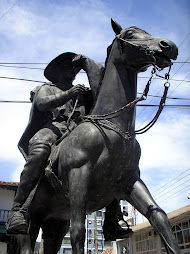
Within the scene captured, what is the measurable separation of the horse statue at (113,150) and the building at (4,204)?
14.9 metres

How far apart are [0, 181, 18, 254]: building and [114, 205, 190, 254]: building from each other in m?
6.74

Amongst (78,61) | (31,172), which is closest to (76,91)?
(78,61)

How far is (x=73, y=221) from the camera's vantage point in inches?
122

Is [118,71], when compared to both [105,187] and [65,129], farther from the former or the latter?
[105,187]

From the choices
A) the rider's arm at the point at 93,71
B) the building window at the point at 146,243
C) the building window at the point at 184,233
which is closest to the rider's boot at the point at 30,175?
the rider's arm at the point at 93,71

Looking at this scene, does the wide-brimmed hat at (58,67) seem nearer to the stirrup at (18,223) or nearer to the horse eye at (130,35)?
the horse eye at (130,35)

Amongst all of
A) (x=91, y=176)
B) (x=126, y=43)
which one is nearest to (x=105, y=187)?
(x=91, y=176)

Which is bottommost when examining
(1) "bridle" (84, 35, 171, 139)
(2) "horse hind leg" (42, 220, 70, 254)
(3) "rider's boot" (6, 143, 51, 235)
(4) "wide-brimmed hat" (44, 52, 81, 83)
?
(2) "horse hind leg" (42, 220, 70, 254)

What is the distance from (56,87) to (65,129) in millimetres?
705

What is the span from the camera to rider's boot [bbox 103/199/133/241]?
150 inches

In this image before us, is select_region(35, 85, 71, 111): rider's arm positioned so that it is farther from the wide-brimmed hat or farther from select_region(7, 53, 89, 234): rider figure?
the wide-brimmed hat

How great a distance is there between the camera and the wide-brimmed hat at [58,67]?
4367mm

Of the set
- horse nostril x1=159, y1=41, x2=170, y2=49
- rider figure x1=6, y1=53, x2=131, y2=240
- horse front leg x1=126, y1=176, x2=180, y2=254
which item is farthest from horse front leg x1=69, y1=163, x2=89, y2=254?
horse nostril x1=159, y1=41, x2=170, y2=49

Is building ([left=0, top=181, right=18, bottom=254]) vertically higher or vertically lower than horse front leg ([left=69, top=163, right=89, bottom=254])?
higher
